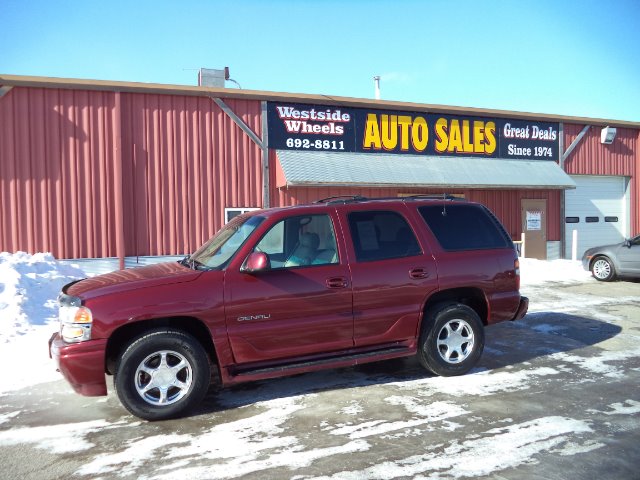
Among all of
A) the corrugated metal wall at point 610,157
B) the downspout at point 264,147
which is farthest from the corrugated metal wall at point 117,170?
the corrugated metal wall at point 610,157

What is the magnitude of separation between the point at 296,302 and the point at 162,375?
1.28 m

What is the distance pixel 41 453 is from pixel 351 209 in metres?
3.30

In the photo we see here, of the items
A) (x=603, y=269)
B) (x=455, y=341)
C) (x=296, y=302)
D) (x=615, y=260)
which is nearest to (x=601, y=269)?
(x=603, y=269)

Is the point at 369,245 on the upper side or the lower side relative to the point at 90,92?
lower

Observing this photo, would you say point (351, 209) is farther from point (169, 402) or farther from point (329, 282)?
point (169, 402)

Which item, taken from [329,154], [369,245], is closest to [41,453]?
[369,245]

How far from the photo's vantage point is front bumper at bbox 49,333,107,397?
13.9 feet

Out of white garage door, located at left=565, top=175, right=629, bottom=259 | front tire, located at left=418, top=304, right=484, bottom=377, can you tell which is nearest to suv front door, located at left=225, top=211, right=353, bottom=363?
front tire, located at left=418, top=304, right=484, bottom=377

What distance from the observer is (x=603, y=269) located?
12.5 meters

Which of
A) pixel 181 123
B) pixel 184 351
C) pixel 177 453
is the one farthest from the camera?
pixel 181 123

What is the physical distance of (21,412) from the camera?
15.5ft

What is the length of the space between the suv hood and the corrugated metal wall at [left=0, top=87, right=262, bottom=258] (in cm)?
822

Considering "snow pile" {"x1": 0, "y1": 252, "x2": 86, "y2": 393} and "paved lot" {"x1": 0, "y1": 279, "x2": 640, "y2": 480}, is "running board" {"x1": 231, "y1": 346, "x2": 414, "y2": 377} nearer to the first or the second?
"paved lot" {"x1": 0, "y1": 279, "x2": 640, "y2": 480}

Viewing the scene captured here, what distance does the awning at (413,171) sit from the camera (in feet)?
46.0
